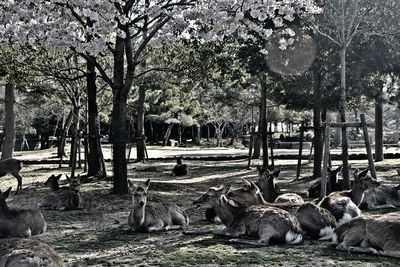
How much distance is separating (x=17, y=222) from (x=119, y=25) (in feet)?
20.5

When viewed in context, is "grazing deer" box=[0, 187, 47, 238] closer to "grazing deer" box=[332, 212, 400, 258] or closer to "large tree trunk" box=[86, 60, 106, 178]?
"grazing deer" box=[332, 212, 400, 258]

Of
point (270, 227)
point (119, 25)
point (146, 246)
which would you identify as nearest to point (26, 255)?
point (146, 246)

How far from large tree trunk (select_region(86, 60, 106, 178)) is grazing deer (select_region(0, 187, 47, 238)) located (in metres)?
Result: 8.18

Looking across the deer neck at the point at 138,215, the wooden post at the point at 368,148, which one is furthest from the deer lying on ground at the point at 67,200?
the wooden post at the point at 368,148

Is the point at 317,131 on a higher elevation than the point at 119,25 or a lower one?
lower

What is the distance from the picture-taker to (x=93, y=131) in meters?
16.1

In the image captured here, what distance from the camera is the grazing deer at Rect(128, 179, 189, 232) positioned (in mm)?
7773

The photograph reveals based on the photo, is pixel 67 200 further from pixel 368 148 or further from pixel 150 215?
pixel 368 148

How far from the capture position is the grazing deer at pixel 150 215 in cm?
777

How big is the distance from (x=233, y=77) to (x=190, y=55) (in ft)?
6.11

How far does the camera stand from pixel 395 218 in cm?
608

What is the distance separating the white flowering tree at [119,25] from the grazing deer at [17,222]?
4469 mm

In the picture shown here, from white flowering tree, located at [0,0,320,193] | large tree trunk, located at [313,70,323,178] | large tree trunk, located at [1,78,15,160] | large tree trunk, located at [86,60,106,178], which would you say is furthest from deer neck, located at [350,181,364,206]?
large tree trunk, located at [1,78,15,160]

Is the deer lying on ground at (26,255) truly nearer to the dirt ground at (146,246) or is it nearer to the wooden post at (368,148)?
the dirt ground at (146,246)
